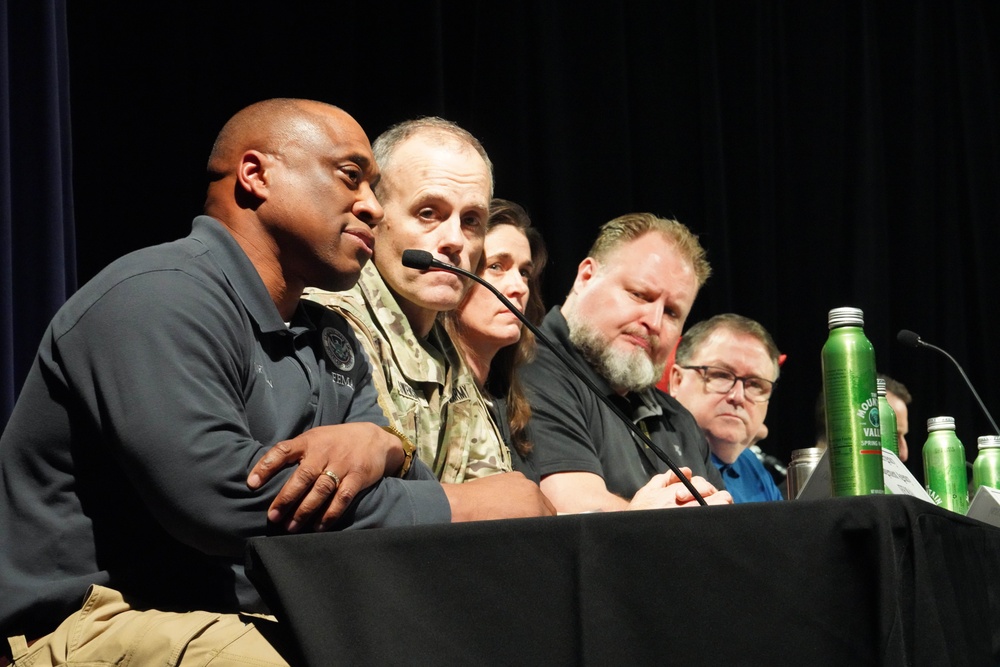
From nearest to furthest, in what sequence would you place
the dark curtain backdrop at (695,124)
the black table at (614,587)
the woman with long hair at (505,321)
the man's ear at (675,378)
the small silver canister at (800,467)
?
the black table at (614,587) → the small silver canister at (800,467) → the woman with long hair at (505,321) → the dark curtain backdrop at (695,124) → the man's ear at (675,378)

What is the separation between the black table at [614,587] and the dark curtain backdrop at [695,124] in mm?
1732

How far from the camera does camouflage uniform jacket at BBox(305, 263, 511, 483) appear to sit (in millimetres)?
2080

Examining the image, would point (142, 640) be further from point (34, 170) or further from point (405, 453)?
point (34, 170)

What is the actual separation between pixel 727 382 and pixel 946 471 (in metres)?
1.43

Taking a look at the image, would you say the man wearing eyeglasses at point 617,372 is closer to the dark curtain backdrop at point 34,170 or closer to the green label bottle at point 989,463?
the green label bottle at point 989,463

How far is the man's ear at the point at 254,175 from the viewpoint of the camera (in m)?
1.69

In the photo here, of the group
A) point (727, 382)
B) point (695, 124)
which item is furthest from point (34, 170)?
point (695, 124)

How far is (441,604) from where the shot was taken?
1116 mm

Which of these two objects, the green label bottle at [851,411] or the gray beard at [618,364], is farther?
the gray beard at [618,364]

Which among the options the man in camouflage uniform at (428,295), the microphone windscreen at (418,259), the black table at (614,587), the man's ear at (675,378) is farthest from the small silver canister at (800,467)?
the man's ear at (675,378)

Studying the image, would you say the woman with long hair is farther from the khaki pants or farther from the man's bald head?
the khaki pants

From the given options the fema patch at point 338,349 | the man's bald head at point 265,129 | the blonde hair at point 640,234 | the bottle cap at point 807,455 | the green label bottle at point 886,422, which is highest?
the man's bald head at point 265,129

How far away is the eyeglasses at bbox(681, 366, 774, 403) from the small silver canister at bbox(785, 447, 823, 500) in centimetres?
145

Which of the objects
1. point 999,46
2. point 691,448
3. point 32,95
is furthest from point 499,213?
point 999,46
